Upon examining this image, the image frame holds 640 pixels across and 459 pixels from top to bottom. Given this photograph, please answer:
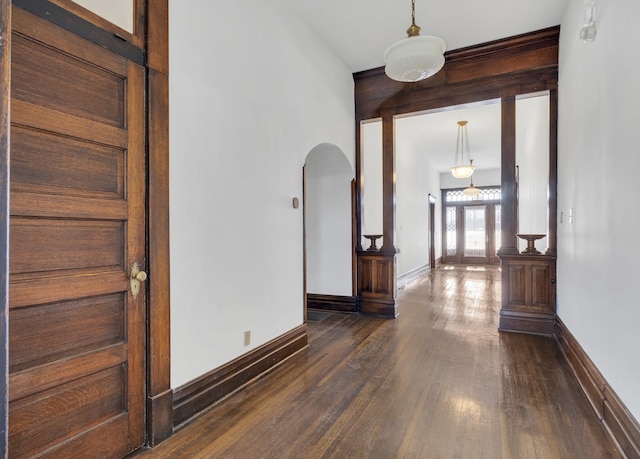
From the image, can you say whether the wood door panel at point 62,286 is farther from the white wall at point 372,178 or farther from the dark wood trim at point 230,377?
the white wall at point 372,178

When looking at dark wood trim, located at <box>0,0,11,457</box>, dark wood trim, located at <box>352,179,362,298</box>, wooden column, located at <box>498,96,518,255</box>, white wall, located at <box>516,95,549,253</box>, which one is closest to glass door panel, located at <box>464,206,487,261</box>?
white wall, located at <box>516,95,549,253</box>

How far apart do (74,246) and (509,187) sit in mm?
4215

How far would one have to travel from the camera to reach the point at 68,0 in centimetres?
156

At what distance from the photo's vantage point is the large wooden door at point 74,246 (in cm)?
142

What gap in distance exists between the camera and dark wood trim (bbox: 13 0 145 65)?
146cm

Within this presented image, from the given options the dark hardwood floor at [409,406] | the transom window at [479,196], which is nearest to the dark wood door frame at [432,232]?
the transom window at [479,196]

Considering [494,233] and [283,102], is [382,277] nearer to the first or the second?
[283,102]

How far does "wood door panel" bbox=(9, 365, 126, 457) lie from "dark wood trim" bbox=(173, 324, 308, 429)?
0.39m

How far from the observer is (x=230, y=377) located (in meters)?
2.45

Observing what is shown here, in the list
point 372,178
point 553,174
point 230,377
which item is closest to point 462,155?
point 372,178

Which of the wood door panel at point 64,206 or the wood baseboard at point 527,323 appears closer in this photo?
the wood door panel at point 64,206

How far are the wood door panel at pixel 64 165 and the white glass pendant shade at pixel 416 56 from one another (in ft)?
6.69

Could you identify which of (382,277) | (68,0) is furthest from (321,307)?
(68,0)

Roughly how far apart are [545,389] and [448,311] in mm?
2365
